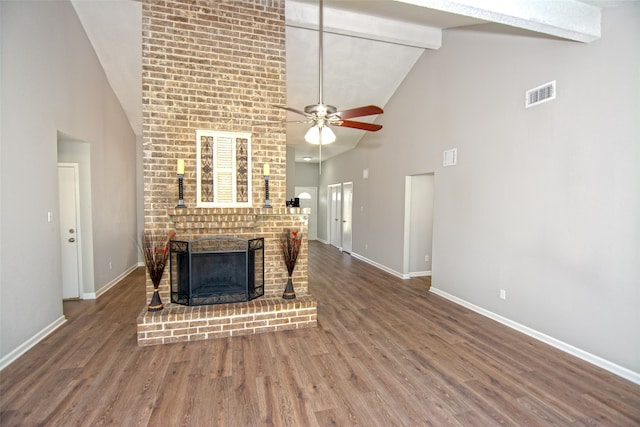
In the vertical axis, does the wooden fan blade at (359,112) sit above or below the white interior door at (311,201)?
above

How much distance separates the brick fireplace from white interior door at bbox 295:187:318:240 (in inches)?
276

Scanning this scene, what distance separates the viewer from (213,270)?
3.50 m

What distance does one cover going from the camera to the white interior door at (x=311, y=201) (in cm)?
1079

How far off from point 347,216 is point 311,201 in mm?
2770

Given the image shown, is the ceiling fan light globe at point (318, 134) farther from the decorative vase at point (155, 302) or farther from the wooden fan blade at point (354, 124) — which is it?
the decorative vase at point (155, 302)

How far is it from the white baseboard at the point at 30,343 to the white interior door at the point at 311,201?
7.77m

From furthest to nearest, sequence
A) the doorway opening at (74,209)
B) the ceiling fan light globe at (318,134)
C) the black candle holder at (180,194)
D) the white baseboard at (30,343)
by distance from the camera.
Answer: the doorway opening at (74,209), the black candle holder at (180,194), the ceiling fan light globe at (318,134), the white baseboard at (30,343)

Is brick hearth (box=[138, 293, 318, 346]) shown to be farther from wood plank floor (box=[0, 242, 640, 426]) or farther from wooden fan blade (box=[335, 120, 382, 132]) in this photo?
wooden fan blade (box=[335, 120, 382, 132])

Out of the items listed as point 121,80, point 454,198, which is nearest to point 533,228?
point 454,198

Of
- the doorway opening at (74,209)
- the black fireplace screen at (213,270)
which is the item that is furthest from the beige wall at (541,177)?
the doorway opening at (74,209)

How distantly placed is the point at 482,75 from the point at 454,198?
1.60 m

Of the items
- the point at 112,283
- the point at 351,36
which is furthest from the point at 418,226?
the point at 112,283

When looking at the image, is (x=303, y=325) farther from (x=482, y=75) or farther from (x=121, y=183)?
(x=121, y=183)

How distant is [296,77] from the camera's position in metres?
5.18
